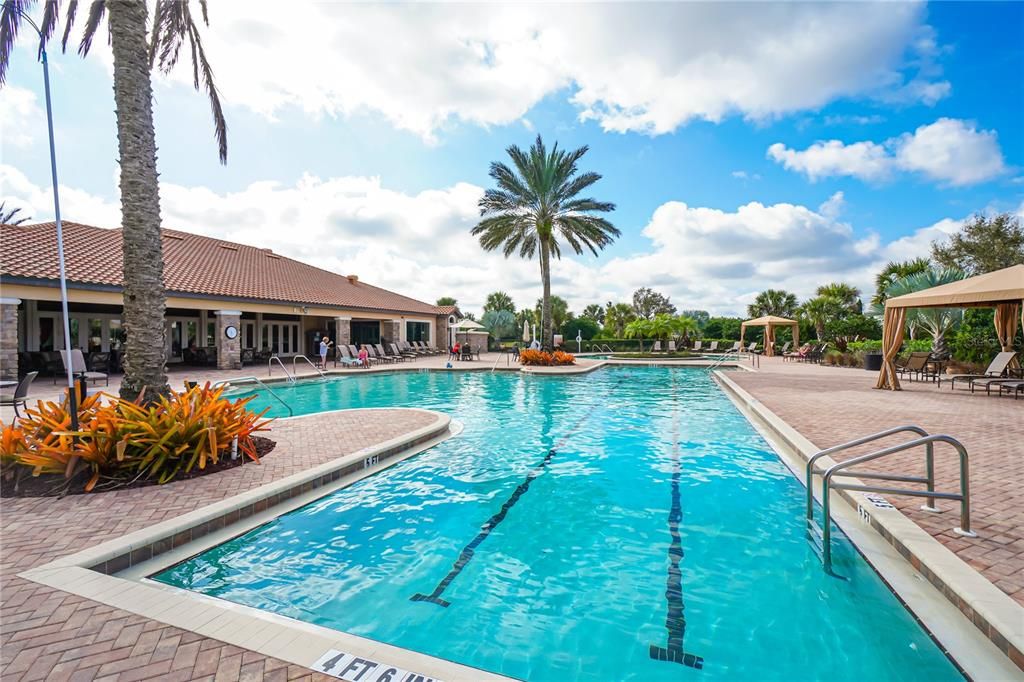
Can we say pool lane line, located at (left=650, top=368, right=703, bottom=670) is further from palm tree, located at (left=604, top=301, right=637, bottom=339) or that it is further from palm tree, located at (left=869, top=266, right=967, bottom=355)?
palm tree, located at (left=604, top=301, right=637, bottom=339)

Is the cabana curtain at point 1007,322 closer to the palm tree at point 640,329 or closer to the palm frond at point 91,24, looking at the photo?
the palm tree at point 640,329

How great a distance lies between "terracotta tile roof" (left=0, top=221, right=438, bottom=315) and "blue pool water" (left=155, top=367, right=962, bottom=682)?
15.3 m

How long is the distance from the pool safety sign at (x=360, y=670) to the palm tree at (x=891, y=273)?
102ft

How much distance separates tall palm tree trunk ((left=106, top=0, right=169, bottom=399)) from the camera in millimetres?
5934

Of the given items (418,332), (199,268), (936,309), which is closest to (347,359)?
(199,268)

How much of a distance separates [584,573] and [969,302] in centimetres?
1312

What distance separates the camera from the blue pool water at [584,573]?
282cm

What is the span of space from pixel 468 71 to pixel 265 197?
7.85m

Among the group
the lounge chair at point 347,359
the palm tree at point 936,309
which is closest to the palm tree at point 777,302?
the palm tree at point 936,309

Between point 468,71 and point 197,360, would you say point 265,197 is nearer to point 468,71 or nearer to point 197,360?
point 468,71

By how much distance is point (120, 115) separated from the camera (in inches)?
235

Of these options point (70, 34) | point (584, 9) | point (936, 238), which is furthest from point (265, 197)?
point (936, 238)

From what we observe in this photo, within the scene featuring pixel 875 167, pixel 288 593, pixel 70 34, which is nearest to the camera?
pixel 288 593

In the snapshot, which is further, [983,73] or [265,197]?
[265,197]
